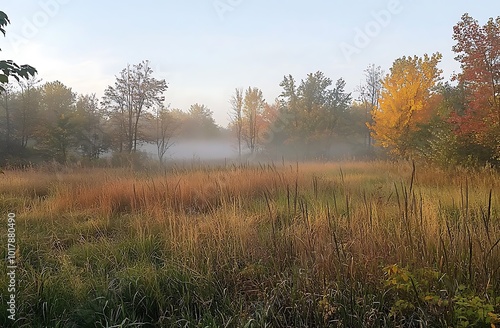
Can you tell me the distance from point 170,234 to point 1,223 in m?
3.17

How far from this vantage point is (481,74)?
866 centimetres

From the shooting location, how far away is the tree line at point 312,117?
8.83 m

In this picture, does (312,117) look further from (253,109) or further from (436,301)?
(436,301)

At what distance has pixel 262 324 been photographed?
6.38 ft

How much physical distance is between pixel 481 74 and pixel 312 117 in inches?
825

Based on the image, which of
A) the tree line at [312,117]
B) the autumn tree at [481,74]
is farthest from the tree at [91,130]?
the autumn tree at [481,74]

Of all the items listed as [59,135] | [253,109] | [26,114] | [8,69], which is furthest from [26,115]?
[8,69]

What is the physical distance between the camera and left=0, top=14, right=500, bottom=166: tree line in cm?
883

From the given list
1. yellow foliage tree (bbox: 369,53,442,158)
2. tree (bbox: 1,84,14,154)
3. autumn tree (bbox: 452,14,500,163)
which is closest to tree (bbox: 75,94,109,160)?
tree (bbox: 1,84,14,154)

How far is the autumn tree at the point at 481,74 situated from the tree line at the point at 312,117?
3 cm

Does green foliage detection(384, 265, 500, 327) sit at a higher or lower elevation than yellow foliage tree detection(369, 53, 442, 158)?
lower

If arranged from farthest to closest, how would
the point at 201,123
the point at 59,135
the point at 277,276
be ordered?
the point at 201,123
the point at 59,135
the point at 277,276

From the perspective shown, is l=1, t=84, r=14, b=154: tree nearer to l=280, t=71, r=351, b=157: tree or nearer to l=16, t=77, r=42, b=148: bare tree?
l=16, t=77, r=42, b=148: bare tree

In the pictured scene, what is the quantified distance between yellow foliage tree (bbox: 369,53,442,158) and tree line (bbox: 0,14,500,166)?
0.05 m
